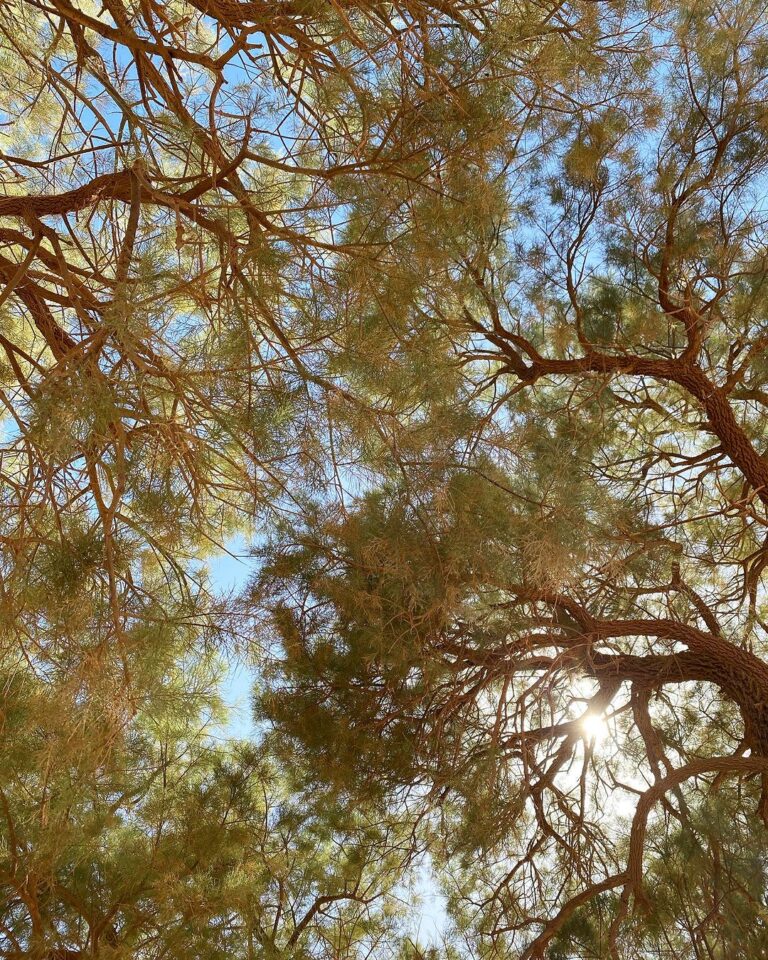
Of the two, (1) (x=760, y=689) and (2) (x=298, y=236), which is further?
(1) (x=760, y=689)

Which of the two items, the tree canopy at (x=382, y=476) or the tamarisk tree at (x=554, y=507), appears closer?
the tree canopy at (x=382, y=476)

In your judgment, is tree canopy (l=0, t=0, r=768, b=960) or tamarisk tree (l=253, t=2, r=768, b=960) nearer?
tree canopy (l=0, t=0, r=768, b=960)

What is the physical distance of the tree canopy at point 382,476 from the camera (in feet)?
6.22

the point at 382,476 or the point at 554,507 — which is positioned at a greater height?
the point at 382,476

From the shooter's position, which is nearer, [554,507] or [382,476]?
[554,507]

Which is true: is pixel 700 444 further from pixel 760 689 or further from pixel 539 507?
pixel 539 507

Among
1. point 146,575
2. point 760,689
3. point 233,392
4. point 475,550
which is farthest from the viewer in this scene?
point 760,689

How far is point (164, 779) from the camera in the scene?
112 inches

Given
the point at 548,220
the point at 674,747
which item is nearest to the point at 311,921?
the point at 674,747

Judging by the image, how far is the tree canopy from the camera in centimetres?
190

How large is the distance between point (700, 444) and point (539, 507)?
1395 millimetres

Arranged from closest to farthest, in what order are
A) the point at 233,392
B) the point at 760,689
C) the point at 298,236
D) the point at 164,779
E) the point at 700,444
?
the point at 298,236, the point at 233,392, the point at 760,689, the point at 164,779, the point at 700,444

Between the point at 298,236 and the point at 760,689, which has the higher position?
the point at 298,236

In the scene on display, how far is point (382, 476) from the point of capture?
2.24m
